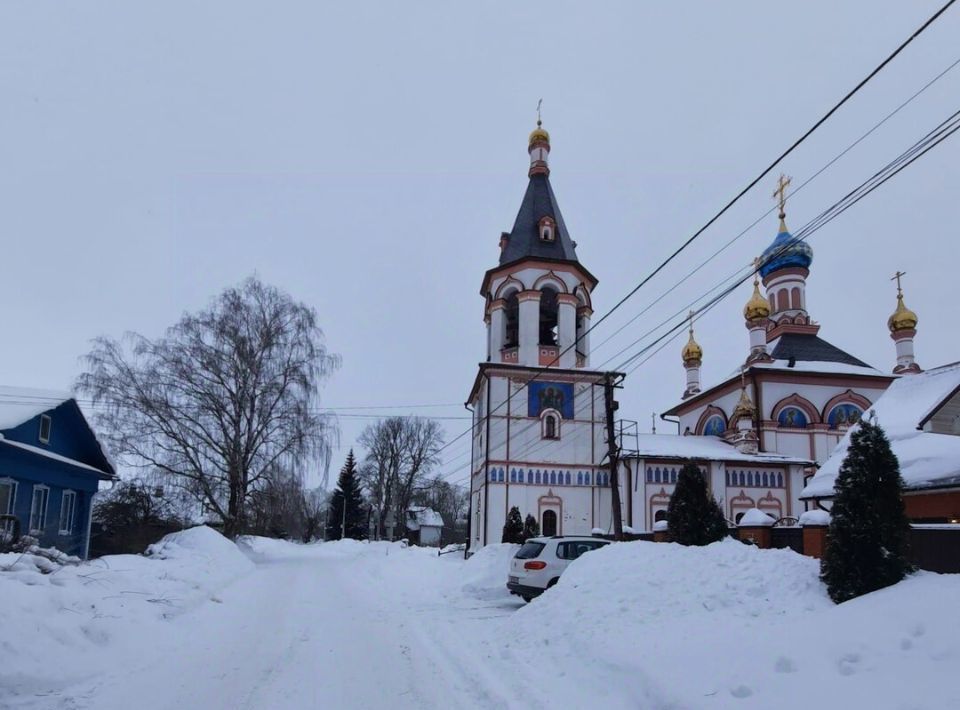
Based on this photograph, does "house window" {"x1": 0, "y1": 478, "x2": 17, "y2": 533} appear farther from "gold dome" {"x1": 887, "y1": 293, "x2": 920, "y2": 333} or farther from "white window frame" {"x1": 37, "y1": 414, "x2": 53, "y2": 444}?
"gold dome" {"x1": 887, "y1": 293, "x2": 920, "y2": 333}

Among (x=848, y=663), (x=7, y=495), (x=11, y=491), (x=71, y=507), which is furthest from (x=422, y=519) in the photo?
(x=848, y=663)

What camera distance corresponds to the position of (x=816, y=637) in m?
6.92

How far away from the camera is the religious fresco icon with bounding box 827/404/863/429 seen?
3872cm

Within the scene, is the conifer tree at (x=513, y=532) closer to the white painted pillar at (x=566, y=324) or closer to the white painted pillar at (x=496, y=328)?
the white painted pillar at (x=566, y=324)

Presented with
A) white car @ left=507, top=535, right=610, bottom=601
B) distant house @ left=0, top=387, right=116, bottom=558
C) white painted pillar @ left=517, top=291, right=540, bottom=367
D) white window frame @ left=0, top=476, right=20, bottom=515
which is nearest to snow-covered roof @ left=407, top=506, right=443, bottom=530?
white painted pillar @ left=517, top=291, right=540, bottom=367

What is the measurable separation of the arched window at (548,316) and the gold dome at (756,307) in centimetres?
1314

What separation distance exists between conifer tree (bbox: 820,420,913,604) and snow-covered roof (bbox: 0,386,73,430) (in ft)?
64.6

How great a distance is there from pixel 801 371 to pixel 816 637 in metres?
35.2

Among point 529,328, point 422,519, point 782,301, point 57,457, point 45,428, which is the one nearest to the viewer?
point 57,457

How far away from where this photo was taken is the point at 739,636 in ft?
25.2

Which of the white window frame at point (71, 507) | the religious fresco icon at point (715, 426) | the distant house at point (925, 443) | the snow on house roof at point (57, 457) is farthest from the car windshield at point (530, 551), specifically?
the religious fresco icon at point (715, 426)

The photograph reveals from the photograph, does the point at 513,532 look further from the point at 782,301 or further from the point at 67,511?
the point at 782,301

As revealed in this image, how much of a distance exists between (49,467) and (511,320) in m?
21.7

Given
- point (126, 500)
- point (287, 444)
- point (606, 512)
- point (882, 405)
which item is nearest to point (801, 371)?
point (606, 512)
